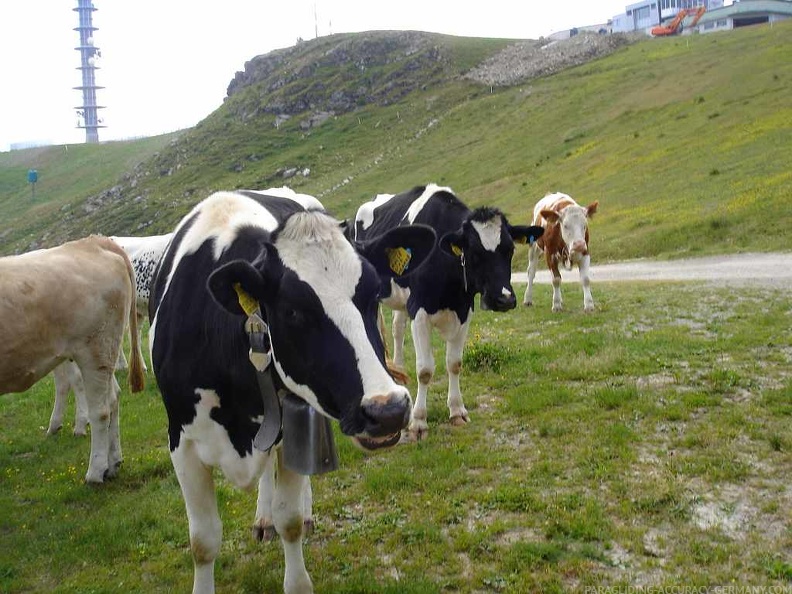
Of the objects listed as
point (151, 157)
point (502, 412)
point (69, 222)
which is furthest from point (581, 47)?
point (502, 412)

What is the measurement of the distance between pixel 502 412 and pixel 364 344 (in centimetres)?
497

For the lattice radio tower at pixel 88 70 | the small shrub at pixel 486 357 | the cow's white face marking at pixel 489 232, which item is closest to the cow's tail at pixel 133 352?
the cow's white face marking at pixel 489 232

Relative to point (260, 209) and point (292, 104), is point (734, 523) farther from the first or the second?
point (292, 104)

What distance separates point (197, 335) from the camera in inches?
172

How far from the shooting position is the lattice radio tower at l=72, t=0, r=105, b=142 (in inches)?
6486

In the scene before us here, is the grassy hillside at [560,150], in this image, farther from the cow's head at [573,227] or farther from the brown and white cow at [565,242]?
the cow's head at [573,227]

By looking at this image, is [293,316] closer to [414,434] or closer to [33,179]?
[414,434]

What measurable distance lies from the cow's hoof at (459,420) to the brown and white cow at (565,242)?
656 cm

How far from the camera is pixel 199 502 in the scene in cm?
455

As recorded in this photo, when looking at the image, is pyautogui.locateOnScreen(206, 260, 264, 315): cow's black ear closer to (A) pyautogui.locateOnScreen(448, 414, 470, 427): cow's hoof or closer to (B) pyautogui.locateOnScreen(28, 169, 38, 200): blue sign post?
(A) pyautogui.locateOnScreen(448, 414, 470, 427): cow's hoof

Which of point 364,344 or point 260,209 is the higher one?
point 260,209

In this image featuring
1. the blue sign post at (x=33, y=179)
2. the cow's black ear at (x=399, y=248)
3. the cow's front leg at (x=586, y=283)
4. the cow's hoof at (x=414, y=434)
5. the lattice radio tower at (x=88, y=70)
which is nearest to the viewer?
the cow's black ear at (x=399, y=248)

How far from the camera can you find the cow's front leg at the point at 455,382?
7953 mm

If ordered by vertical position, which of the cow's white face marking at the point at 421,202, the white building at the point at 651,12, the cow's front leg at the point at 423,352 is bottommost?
the cow's front leg at the point at 423,352
